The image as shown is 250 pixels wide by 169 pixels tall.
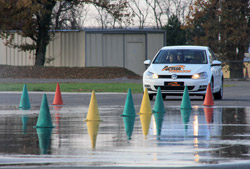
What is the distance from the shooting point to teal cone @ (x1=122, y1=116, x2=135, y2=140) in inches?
417

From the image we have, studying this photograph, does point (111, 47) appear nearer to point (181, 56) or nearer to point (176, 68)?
point (181, 56)

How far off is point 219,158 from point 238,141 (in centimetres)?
176

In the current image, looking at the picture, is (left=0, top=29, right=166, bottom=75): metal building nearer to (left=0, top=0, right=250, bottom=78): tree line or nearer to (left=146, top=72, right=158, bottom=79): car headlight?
(left=0, top=0, right=250, bottom=78): tree line

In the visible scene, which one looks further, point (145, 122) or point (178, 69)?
point (178, 69)

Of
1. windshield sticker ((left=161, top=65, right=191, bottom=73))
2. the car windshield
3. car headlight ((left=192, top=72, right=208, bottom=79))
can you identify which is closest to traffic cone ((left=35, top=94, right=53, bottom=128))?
windshield sticker ((left=161, top=65, right=191, bottom=73))

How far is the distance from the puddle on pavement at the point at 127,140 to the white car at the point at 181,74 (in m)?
4.36

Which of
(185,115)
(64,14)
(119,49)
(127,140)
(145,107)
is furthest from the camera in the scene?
(64,14)

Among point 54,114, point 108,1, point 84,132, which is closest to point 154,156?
point 84,132

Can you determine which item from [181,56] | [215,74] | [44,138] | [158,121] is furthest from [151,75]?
[44,138]

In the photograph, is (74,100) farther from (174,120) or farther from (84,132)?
(84,132)

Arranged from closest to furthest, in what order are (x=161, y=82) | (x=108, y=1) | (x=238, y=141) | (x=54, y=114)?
(x=238, y=141) → (x=54, y=114) → (x=161, y=82) → (x=108, y=1)

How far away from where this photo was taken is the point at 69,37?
46219 millimetres

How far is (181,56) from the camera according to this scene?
65.9ft

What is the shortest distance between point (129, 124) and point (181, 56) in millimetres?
8282
